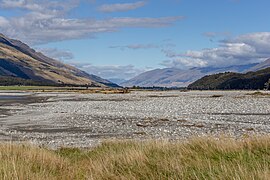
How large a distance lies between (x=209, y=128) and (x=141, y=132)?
5038 millimetres

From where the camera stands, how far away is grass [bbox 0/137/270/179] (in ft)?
25.8

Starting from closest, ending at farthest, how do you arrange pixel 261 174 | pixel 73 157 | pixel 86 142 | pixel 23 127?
pixel 261 174 < pixel 73 157 < pixel 86 142 < pixel 23 127

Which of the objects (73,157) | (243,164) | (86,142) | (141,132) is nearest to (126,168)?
(243,164)

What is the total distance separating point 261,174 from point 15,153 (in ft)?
22.9

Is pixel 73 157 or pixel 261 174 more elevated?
pixel 261 174

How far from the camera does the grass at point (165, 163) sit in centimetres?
785

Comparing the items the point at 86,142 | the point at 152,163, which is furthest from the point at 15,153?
the point at 86,142

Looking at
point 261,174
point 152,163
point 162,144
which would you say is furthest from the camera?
point 162,144

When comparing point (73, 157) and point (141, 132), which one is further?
point (141, 132)

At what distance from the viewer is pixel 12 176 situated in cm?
791

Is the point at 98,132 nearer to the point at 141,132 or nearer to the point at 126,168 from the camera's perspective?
the point at 141,132

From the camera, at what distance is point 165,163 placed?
898 centimetres

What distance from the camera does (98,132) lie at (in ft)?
88.7

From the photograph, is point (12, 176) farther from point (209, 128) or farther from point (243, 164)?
point (209, 128)
